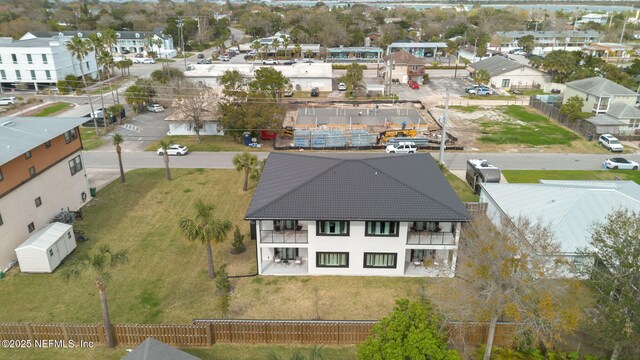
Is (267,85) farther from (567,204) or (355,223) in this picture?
(567,204)

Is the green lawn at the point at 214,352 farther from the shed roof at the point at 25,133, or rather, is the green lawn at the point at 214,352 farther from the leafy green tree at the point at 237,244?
the shed roof at the point at 25,133

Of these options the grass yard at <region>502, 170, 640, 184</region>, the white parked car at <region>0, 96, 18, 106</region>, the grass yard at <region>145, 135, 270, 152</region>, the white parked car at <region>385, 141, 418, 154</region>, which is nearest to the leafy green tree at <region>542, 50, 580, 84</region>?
the grass yard at <region>502, 170, 640, 184</region>

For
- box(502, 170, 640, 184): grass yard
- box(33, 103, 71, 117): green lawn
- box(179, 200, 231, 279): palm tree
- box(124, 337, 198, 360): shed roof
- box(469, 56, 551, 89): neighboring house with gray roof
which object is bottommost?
box(502, 170, 640, 184): grass yard

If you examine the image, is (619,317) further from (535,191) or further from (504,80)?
(504,80)

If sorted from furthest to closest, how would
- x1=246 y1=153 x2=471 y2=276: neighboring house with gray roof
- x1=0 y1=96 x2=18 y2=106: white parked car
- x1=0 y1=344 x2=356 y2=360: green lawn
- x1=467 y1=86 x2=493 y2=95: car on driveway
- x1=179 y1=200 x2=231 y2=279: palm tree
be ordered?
x1=467 y1=86 x2=493 y2=95: car on driveway < x1=0 y1=96 x2=18 y2=106: white parked car < x1=246 y1=153 x2=471 y2=276: neighboring house with gray roof < x1=179 y1=200 x2=231 y2=279: palm tree < x1=0 y1=344 x2=356 y2=360: green lawn

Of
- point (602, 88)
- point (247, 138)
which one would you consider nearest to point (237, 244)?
point (247, 138)

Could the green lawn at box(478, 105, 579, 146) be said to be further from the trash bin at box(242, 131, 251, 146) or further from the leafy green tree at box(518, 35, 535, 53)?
the leafy green tree at box(518, 35, 535, 53)

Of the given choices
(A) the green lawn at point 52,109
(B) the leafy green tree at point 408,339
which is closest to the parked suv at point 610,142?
(B) the leafy green tree at point 408,339
